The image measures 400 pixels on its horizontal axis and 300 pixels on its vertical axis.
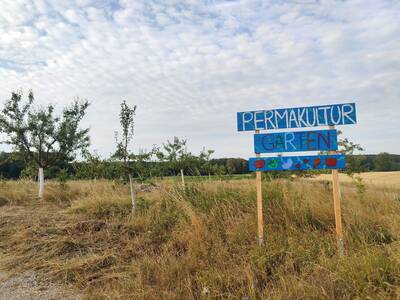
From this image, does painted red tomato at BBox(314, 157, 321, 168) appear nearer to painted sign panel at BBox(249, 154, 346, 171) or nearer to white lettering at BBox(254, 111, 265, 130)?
painted sign panel at BBox(249, 154, 346, 171)

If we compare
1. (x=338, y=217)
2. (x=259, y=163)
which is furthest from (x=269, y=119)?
(x=338, y=217)

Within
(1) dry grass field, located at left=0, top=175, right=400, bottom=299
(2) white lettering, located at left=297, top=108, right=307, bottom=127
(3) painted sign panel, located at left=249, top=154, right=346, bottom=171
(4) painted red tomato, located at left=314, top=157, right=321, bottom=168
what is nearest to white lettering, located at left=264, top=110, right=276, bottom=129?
(2) white lettering, located at left=297, top=108, right=307, bottom=127

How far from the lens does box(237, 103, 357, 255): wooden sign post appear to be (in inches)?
161

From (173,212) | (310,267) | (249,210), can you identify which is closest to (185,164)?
(173,212)

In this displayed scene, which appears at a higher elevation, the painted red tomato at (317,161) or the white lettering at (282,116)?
the white lettering at (282,116)

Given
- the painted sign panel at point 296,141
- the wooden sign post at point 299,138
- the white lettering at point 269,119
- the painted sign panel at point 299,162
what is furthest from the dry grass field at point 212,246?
the white lettering at point 269,119

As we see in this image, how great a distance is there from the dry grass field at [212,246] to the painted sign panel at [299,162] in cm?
99

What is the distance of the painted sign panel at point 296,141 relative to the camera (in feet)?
13.5

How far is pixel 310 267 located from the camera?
3.33 metres

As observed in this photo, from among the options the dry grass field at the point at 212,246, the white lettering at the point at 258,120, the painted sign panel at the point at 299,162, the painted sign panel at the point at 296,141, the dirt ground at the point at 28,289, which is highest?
the white lettering at the point at 258,120

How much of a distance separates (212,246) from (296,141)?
1.95 m

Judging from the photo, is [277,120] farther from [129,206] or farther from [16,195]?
[16,195]

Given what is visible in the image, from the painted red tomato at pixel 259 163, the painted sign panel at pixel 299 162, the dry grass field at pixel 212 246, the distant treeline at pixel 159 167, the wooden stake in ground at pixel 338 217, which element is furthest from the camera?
the distant treeline at pixel 159 167

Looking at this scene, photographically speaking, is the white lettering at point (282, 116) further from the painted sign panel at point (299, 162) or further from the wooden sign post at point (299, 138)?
the painted sign panel at point (299, 162)
